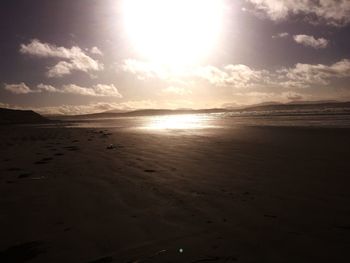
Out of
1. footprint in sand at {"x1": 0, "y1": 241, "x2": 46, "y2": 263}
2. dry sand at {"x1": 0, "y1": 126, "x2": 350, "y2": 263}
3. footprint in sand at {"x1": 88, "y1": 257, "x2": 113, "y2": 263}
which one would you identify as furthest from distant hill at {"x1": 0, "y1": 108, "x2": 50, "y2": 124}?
footprint in sand at {"x1": 88, "y1": 257, "x2": 113, "y2": 263}

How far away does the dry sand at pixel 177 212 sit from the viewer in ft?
11.3

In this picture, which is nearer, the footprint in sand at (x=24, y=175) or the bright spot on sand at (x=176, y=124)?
the footprint in sand at (x=24, y=175)

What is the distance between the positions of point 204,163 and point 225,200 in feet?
11.6

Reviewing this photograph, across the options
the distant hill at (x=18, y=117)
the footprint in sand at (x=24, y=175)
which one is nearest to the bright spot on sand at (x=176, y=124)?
the footprint in sand at (x=24, y=175)

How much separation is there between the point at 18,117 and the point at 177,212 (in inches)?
2618

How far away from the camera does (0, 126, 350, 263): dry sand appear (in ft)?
11.3

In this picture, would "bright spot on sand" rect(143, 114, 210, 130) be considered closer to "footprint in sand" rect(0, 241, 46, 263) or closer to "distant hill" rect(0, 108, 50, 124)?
"footprint in sand" rect(0, 241, 46, 263)

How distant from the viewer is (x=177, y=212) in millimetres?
4664

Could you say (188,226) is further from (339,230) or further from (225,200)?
(339,230)

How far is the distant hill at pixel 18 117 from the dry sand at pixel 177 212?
54.7m

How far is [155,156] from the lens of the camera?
10156 millimetres

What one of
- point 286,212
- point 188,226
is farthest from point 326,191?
point 188,226

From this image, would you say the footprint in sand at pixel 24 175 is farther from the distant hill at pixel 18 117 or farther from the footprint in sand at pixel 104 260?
Result: the distant hill at pixel 18 117

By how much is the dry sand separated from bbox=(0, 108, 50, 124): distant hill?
54.7 meters
